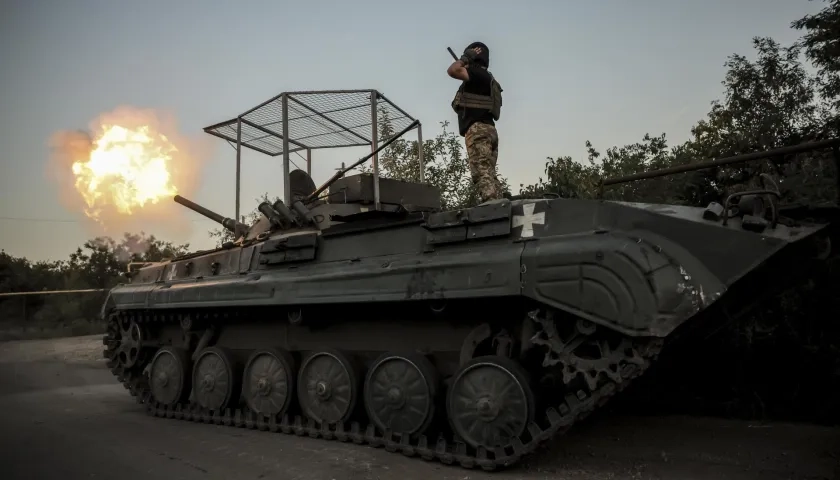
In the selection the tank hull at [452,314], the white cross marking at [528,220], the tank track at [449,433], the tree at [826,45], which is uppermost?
the tree at [826,45]

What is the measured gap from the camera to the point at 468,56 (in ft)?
21.7

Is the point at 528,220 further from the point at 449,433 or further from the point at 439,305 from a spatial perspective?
the point at 449,433

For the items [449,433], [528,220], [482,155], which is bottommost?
[449,433]

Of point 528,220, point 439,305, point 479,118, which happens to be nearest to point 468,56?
point 479,118

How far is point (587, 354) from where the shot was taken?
16.4 feet

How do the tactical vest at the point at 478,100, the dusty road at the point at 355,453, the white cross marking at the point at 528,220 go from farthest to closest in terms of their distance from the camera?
the tactical vest at the point at 478,100 < the white cross marking at the point at 528,220 < the dusty road at the point at 355,453

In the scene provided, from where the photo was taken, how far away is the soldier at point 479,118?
21.6 feet

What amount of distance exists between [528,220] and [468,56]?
211 centimetres

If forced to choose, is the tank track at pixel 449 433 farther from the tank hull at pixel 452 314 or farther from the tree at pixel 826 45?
the tree at pixel 826 45

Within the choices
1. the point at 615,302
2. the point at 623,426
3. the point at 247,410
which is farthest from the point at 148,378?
the point at 615,302

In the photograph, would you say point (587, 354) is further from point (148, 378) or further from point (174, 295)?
point (148, 378)

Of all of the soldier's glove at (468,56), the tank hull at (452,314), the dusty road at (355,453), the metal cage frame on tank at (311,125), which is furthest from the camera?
the metal cage frame on tank at (311,125)

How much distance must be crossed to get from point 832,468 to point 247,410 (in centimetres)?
585

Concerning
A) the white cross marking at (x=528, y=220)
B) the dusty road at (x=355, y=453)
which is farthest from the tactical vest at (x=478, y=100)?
the dusty road at (x=355, y=453)
